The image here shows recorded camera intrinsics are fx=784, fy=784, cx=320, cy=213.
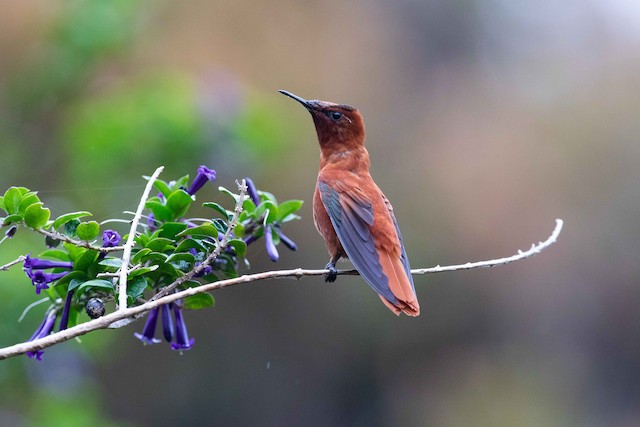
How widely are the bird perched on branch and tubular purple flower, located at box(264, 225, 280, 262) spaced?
14.9 inches

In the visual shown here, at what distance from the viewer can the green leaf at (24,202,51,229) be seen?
6.07 feet

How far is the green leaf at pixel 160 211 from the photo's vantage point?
6.79ft

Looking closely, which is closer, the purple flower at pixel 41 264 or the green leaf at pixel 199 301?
the purple flower at pixel 41 264

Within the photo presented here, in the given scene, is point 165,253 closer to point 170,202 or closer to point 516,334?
point 170,202

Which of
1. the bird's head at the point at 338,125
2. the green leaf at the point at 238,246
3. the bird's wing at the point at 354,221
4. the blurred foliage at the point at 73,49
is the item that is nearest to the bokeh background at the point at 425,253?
the blurred foliage at the point at 73,49

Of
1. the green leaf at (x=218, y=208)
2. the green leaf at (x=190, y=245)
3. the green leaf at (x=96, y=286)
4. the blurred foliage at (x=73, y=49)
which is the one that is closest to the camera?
the green leaf at (x=96, y=286)

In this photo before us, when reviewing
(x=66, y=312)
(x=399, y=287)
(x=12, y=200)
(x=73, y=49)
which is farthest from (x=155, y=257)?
(x=73, y=49)

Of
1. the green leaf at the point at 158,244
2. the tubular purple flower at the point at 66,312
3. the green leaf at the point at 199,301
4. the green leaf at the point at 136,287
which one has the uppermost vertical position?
the green leaf at the point at 158,244

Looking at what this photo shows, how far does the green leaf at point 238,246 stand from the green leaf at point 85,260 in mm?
343

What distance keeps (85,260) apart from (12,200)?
22cm

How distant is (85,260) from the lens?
6.26ft

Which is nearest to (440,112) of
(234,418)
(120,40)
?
(234,418)

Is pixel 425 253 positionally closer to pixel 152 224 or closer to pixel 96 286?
pixel 152 224

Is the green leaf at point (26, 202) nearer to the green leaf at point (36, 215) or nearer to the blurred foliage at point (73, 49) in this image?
the green leaf at point (36, 215)
